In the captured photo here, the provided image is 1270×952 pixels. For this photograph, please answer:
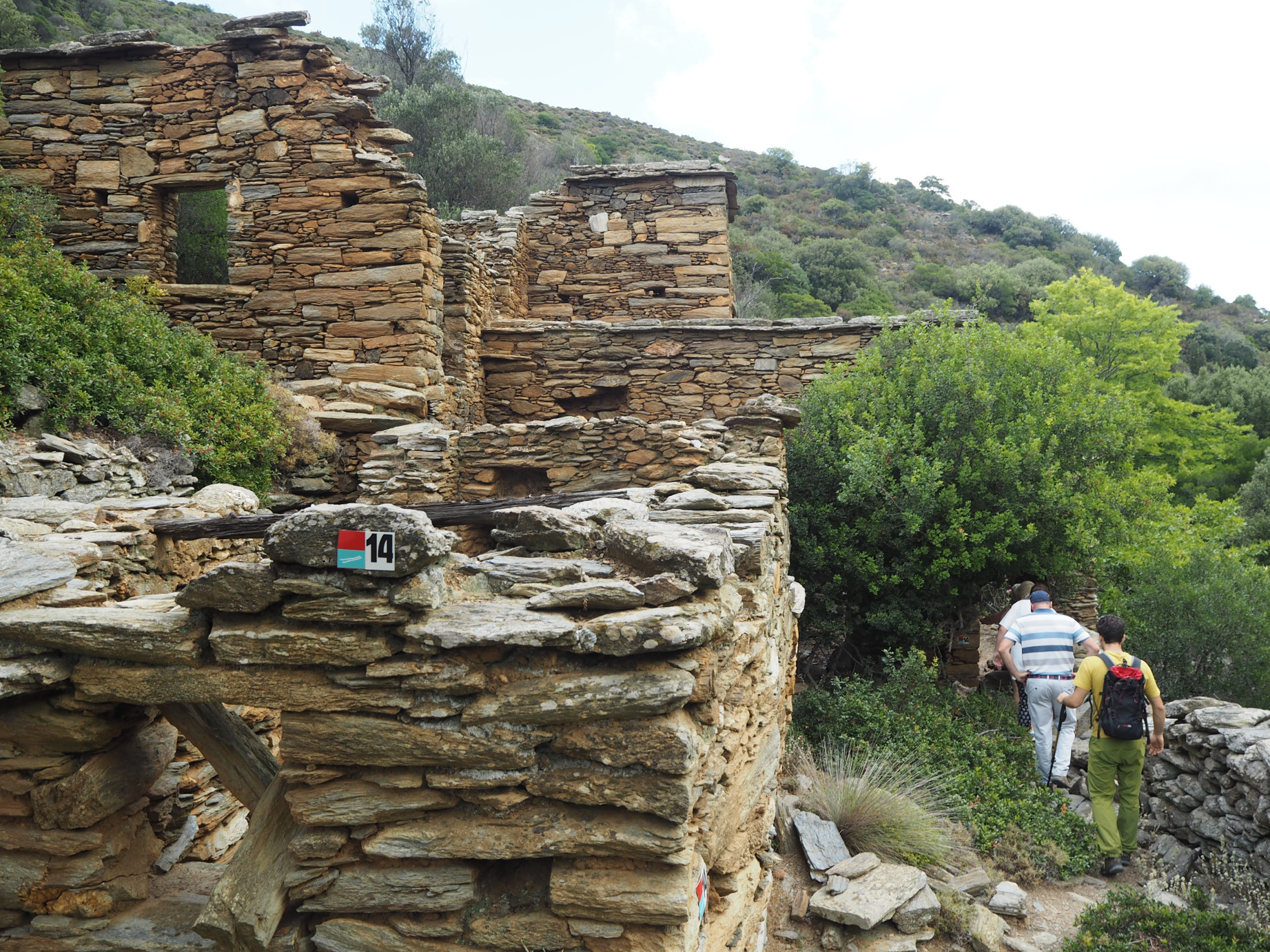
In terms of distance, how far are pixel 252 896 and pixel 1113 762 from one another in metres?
5.90

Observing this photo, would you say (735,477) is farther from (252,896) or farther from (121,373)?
(121,373)

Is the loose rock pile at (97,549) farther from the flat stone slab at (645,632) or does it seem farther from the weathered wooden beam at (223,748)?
the flat stone slab at (645,632)

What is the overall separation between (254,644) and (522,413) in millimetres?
9207

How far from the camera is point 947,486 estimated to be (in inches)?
325

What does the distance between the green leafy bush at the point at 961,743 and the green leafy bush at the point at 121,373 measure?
5.51 m

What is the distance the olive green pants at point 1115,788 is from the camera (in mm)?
6027

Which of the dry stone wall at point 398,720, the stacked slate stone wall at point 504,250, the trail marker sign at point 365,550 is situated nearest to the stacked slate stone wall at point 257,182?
the stacked slate stone wall at point 504,250

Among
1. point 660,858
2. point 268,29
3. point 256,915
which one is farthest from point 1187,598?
point 268,29

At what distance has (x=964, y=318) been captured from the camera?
11469 millimetres

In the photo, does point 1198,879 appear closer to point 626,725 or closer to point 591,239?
point 626,725

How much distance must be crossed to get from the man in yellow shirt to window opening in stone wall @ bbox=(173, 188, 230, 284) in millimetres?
13235

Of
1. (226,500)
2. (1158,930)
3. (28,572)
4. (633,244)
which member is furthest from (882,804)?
(633,244)

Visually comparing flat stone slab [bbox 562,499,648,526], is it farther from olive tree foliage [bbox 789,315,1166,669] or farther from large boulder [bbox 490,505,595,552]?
olive tree foliage [bbox 789,315,1166,669]

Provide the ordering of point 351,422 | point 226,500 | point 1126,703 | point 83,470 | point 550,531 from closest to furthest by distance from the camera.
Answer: point 550,531
point 83,470
point 226,500
point 1126,703
point 351,422
